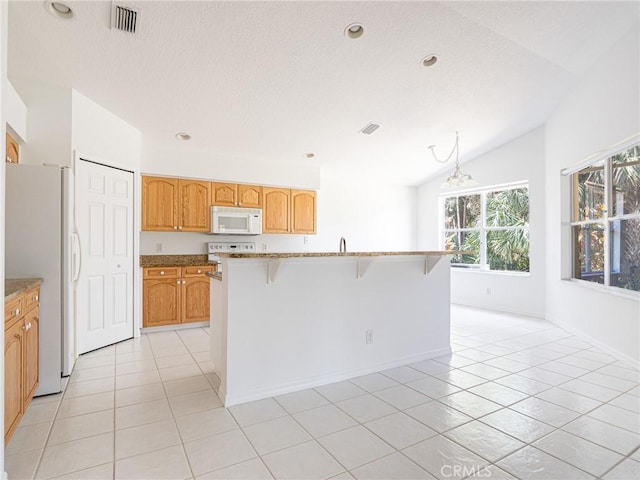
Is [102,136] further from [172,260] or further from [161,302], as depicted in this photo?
[161,302]

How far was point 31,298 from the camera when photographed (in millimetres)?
2391

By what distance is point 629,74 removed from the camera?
3.22m

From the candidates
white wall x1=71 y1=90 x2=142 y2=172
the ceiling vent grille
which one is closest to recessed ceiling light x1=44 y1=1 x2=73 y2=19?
the ceiling vent grille

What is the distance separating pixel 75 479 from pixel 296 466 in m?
1.08

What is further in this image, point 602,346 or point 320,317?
point 602,346

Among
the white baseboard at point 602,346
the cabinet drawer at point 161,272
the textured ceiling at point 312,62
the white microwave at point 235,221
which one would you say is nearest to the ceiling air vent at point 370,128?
the textured ceiling at point 312,62

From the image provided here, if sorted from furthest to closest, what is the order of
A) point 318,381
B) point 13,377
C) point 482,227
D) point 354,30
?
1. point 482,227
2. point 354,30
3. point 318,381
4. point 13,377

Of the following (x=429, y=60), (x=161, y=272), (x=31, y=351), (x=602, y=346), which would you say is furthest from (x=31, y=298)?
(x=602, y=346)

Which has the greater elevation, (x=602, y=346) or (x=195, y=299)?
(x=195, y=299)

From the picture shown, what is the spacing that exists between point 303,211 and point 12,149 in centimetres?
371

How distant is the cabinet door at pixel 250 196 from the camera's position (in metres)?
5.25

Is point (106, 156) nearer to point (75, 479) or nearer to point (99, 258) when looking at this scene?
point (99, 258)

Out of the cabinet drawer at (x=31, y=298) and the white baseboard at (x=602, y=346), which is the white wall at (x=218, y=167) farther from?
the white baseboard at (x=602, y=346)

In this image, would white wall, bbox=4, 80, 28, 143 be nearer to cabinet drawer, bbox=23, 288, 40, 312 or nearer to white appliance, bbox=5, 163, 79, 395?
white appliance, bbox=5, 163, 79, 395
